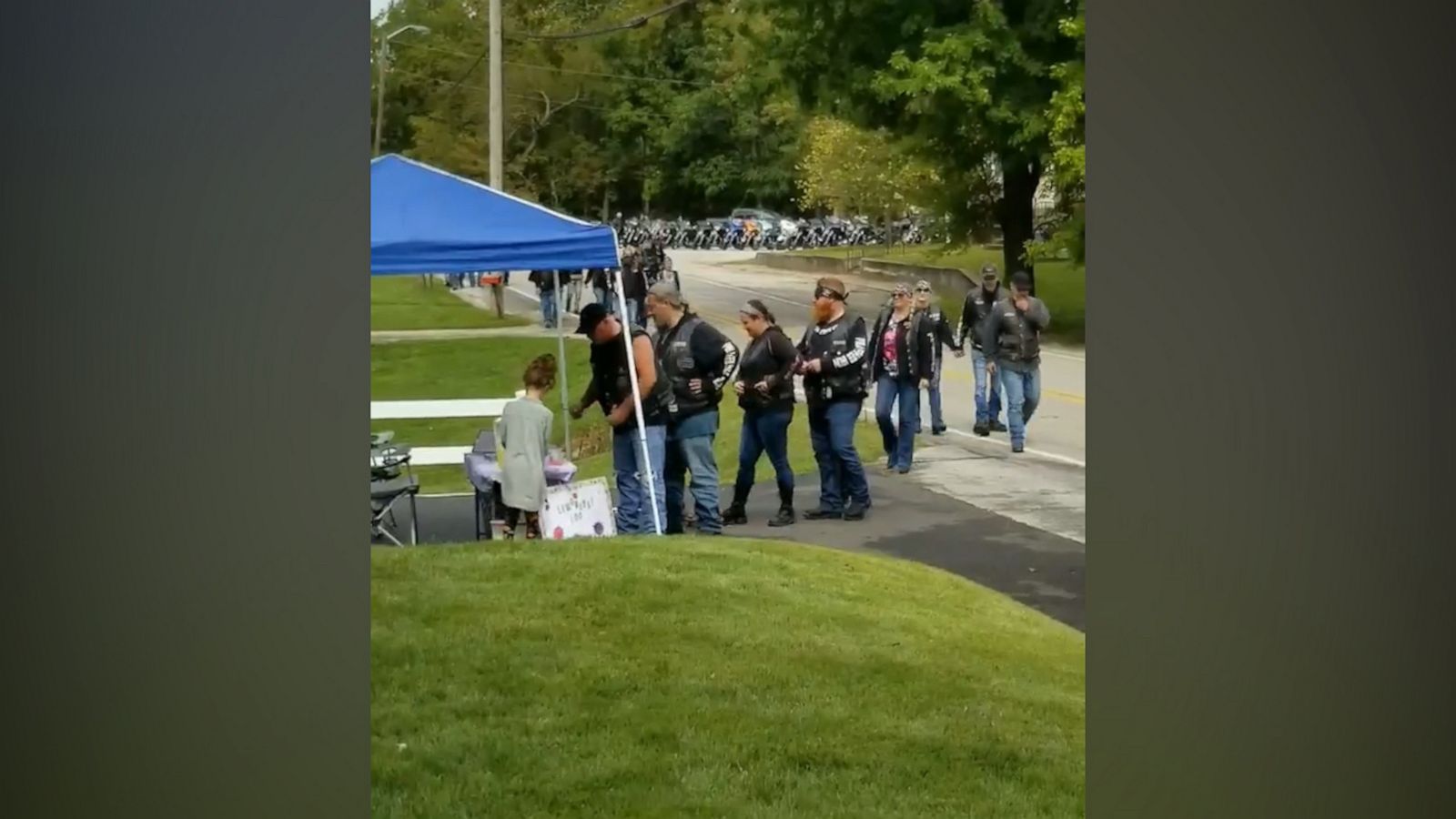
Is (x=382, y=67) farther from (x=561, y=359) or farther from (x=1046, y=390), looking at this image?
(x=1046, y=390)

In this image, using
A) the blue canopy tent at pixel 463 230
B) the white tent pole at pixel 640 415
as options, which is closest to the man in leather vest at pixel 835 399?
the white tent pole at pixel 640 415

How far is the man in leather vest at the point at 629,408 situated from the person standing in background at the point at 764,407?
0.99 feet

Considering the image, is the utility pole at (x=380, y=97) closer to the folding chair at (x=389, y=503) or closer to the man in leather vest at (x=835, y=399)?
the folding chair at (x=389, y=503)

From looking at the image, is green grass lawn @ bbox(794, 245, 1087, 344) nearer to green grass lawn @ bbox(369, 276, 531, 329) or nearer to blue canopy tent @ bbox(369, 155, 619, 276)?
blue canopy tent @ bbox(369, 155, 619, 276)

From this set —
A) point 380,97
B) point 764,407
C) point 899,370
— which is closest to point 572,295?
point 764,407

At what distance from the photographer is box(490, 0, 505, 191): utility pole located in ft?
15.8

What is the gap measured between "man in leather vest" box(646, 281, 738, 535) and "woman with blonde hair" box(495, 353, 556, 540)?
1.44 feet

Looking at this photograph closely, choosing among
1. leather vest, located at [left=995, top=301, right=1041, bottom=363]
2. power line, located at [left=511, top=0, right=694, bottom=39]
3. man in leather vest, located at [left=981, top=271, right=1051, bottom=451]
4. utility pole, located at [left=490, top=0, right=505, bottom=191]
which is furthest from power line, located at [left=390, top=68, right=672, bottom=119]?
leather vest, located at [left=995, top=301, right=1041, bottom=363]

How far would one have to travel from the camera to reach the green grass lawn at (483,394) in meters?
5.69
